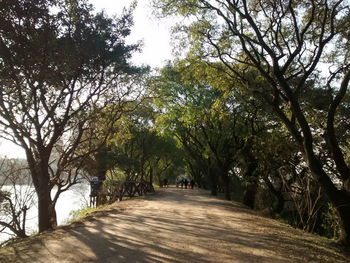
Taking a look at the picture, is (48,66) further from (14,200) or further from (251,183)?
(251,183)

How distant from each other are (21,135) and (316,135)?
13.1m

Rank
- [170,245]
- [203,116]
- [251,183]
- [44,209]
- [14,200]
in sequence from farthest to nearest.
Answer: [203,116] < [251,183] < [14,200] < [44,209] < [170,245]

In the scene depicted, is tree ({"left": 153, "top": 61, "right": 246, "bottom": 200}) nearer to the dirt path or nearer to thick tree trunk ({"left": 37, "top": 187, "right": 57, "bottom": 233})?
thick tree trunk ({"left": 37, "top": 187, "right": 57, "bottom": 233})

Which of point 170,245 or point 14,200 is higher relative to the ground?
point 14,200

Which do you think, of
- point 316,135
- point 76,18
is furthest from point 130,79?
point 316,135

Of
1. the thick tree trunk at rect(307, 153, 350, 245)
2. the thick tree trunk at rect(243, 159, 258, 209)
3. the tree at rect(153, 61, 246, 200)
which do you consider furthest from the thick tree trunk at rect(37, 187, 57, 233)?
the thick tree trunk at rect(243, 159, 258, 209)

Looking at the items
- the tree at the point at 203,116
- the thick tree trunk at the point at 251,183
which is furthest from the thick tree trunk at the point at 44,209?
the thick tree trunk at the point at 251,183

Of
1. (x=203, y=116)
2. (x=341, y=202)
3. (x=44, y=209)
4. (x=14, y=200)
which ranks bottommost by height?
(x=44, y=209)

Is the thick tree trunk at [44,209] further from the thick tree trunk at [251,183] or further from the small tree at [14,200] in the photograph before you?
the thick tree trunk at [251,183]

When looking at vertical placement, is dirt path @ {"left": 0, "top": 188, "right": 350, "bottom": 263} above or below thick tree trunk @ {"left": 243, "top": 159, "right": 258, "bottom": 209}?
below

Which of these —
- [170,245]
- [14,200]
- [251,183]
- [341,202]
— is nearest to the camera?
[170,245]

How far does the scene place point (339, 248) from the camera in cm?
873

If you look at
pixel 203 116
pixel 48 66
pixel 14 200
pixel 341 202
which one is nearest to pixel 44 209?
pixel 14 200

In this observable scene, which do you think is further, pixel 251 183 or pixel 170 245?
pixel 251 183
